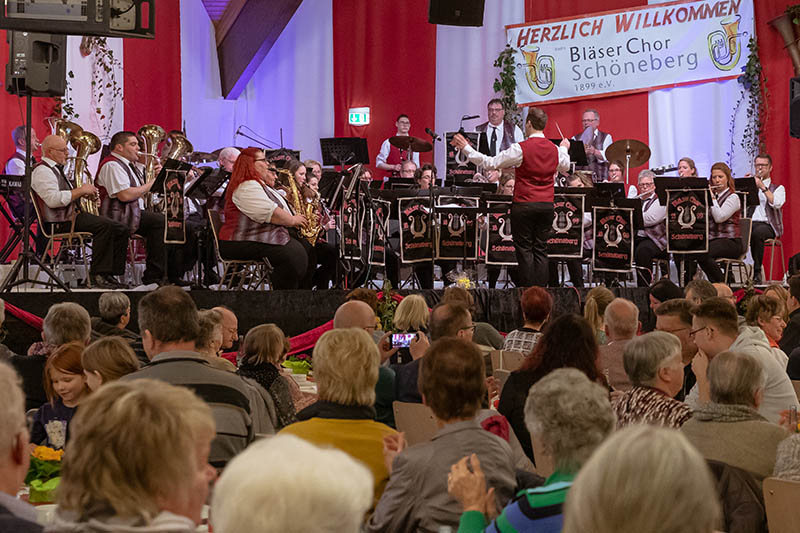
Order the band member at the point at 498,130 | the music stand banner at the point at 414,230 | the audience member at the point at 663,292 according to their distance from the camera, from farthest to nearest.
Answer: the band member at the point at 498,130 < the music stand banner at the point at 414,230 < the audience member at the point at 663,292

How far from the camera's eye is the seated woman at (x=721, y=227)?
366 inches

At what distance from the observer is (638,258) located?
10.0 meters

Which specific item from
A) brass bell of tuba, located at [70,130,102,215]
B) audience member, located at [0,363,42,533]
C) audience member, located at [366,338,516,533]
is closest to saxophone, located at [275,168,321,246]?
brass bell of tuba, located at [70,130,102,215]

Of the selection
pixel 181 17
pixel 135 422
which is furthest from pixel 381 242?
pixel 135 422

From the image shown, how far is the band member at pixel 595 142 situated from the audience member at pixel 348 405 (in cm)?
926

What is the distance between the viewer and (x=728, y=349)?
3986mm

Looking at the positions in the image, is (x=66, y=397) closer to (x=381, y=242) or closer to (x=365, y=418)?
(x=365, y=418)

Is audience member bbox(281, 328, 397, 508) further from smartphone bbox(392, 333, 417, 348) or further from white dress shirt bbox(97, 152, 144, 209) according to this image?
white dress shirt bbox(97, 152, 144, 209)

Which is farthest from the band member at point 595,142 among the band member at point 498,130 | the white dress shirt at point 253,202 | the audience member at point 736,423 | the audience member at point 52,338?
the audience member at point 736,423

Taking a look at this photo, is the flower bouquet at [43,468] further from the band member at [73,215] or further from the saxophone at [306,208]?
the saxophone at [306,208]

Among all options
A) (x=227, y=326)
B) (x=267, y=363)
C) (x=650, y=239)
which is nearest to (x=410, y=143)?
(x=650, y=239)

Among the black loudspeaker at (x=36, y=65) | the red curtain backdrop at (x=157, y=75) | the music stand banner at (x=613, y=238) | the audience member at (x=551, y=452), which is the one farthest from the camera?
the red curtain backdrop at (x=157, y=75)

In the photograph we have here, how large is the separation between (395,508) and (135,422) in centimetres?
118

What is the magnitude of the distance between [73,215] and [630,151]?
6138mm
